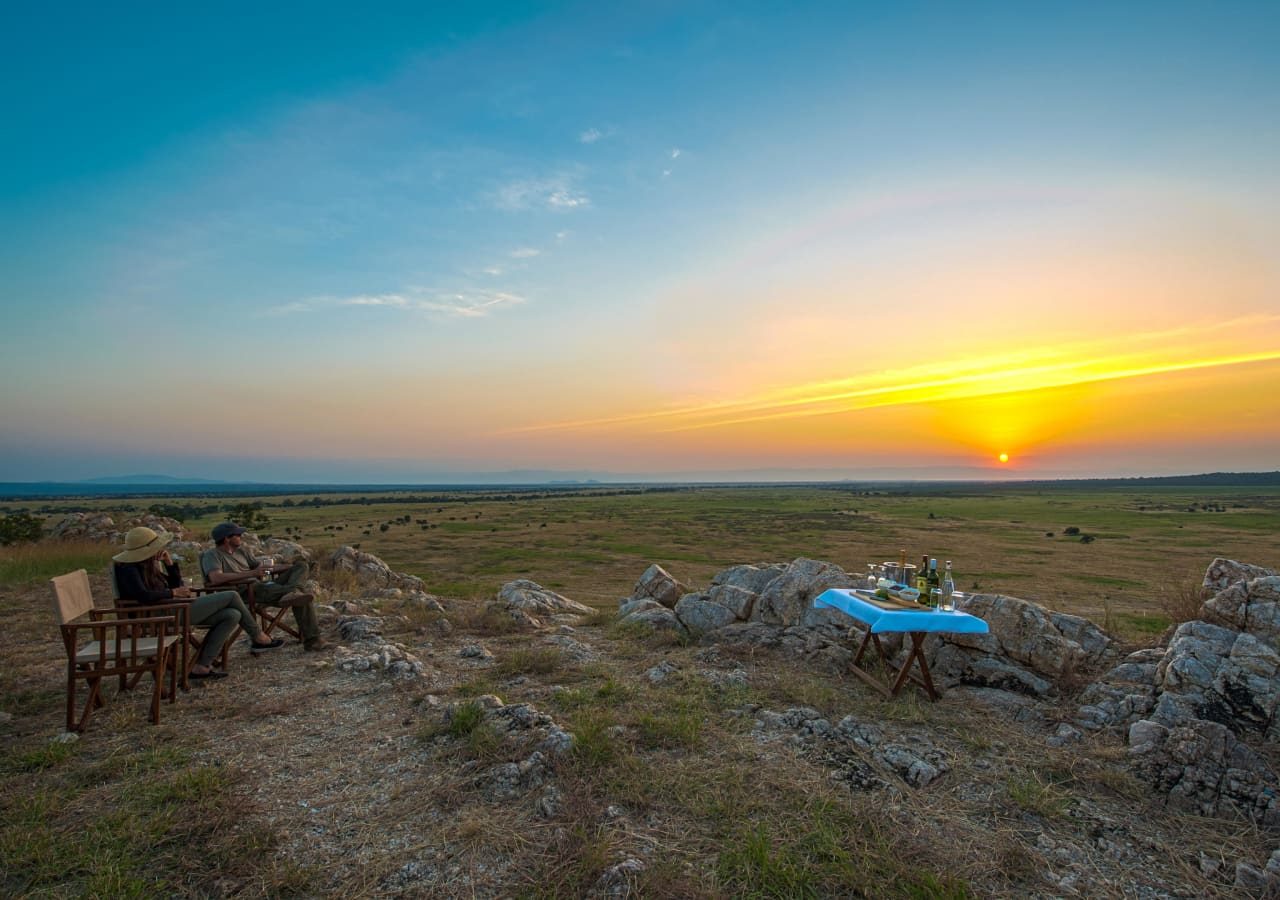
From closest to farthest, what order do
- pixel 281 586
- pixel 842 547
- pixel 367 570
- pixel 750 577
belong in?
pixel 281 586 → pixel 750 577 → pixel 367 570 → pixel 842 547

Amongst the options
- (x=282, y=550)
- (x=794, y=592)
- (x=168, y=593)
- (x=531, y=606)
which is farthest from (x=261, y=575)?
(x=282, y=550)

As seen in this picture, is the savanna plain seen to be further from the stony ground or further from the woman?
the woman

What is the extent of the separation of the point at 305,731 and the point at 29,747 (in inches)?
99.0

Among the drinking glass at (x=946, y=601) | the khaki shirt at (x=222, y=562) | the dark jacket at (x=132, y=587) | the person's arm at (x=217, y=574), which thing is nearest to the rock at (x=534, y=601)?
the khaki shirt at (x=222, y=562)

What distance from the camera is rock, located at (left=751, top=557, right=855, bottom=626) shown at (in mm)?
10164

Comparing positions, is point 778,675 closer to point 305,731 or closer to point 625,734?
point 625,734

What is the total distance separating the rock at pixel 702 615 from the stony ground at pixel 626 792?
212cm

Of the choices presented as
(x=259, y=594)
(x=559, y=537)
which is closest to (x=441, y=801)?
(x=259, y=594)

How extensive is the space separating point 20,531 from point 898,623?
97.0 feet

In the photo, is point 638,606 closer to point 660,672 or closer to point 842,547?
point 660,672

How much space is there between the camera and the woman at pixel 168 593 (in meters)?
7.22

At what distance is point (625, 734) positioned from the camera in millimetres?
6262

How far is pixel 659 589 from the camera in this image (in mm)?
13227

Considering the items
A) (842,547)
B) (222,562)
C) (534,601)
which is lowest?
(842,547)
